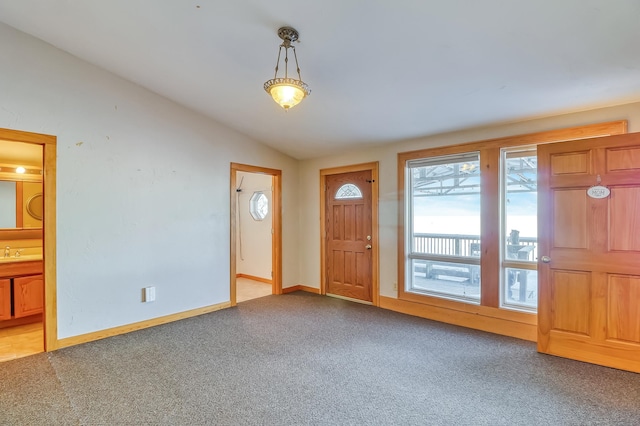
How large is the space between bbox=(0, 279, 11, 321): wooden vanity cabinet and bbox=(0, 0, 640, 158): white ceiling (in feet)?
8.89

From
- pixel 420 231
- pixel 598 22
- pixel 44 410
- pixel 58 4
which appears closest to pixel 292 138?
pixel 420 231

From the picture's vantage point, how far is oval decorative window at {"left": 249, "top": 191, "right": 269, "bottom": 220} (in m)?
6.39

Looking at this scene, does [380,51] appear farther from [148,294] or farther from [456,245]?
[148,294]

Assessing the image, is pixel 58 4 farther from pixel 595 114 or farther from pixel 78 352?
pixel 595 114

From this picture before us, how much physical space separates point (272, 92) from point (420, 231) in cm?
288

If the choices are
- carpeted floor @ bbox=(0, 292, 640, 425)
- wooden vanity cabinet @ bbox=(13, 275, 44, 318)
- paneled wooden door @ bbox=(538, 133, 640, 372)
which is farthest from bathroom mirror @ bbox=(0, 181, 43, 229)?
paneled wooden door @ bbox=(538, 133, 640, 372)

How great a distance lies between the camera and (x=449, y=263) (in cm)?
401

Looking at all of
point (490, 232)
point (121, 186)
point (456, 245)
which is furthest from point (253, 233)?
point (490, 232)

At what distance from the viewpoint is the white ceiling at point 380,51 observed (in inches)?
82.2

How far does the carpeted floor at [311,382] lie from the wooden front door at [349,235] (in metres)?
1.30

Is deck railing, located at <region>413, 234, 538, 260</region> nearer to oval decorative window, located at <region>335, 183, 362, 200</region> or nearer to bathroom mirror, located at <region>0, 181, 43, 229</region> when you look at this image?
oval decorative window, located at <region>335, 183, 362, 200</region>

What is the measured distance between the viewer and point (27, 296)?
147 inches

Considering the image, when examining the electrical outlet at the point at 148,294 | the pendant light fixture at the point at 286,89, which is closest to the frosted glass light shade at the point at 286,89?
the pendant light fixture at the point at 286,89

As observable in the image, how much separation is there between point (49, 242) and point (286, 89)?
2.88 metres
